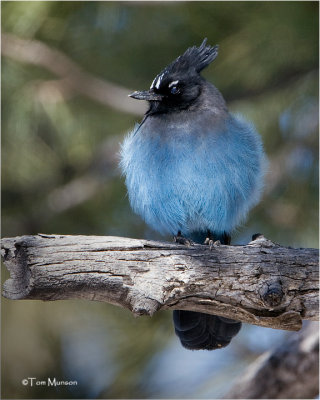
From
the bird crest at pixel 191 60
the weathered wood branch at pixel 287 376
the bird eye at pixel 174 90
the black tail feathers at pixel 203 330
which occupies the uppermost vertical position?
the bird crest at pixel 191 60

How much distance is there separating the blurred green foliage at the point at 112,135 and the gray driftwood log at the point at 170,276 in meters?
1.44

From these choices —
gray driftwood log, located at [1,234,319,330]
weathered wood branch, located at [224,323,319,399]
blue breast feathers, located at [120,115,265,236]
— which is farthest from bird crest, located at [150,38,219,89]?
weathered wood branch, located at [224,323,319,399]

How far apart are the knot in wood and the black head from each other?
1.63 meters

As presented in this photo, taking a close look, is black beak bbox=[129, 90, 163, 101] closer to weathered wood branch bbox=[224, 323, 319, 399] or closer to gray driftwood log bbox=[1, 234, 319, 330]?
gray driftwood log bbox=[1, 234, 319, 330]

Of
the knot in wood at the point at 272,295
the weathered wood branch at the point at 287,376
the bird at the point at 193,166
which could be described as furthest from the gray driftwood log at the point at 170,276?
the weathered wood branch at the point at 287,376

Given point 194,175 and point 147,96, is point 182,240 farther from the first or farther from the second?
point 147,96

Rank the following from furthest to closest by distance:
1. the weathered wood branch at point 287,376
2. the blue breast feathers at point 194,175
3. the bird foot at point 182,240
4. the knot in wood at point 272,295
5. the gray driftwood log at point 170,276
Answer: the weathered wood branch at point 287,376
the blue breast feathers at point 194,175
the bird foot at point 182,240
the knot in wood at point 272,295
the gray driftwood log at point 170,276

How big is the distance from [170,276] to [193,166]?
105 cm

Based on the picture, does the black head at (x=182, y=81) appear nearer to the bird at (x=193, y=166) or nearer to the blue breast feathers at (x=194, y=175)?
the bird at (x=193, y=166)

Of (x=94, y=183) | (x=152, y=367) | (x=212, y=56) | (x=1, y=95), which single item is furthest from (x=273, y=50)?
(x=152, y=367)

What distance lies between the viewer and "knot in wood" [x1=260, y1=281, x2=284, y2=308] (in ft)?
10.7

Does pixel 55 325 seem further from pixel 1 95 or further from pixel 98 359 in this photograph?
pixel 1 95

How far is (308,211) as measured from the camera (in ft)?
16.7

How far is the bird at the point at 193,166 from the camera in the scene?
4195 millimetres
